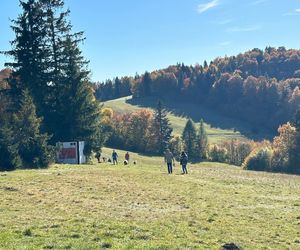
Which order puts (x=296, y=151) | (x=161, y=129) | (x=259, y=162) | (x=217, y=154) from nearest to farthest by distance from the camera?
(x=296, y=151) → (x=259, y=162) → (x=161, y=129) → (x=217, y=154)

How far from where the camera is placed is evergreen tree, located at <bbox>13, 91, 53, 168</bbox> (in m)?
40.1

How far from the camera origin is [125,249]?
1341cm

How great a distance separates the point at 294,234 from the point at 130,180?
16.9m

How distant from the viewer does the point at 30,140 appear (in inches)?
1607

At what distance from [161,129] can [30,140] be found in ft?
296

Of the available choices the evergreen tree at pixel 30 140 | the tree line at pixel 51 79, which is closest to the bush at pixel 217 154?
the tree line at pixel 51 79

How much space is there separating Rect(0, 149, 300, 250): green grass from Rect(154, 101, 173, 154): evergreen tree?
9357cm

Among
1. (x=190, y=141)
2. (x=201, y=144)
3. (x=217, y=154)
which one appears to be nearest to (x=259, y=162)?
(x=190, y=141)

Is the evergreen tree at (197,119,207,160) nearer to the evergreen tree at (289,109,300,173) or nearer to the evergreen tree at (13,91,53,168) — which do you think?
the evergreen tree at (289,109,300,173)

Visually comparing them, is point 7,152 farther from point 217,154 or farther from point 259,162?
point 217,154

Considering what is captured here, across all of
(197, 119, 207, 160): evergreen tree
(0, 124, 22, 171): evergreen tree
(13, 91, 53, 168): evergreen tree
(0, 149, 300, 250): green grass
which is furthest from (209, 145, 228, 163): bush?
(0, 149, 300, 250): green grass

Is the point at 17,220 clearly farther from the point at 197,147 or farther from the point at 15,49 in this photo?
the point at 197,147

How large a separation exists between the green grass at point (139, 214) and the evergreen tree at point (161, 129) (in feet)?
307

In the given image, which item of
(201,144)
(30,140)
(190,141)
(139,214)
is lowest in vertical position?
(139,214)
